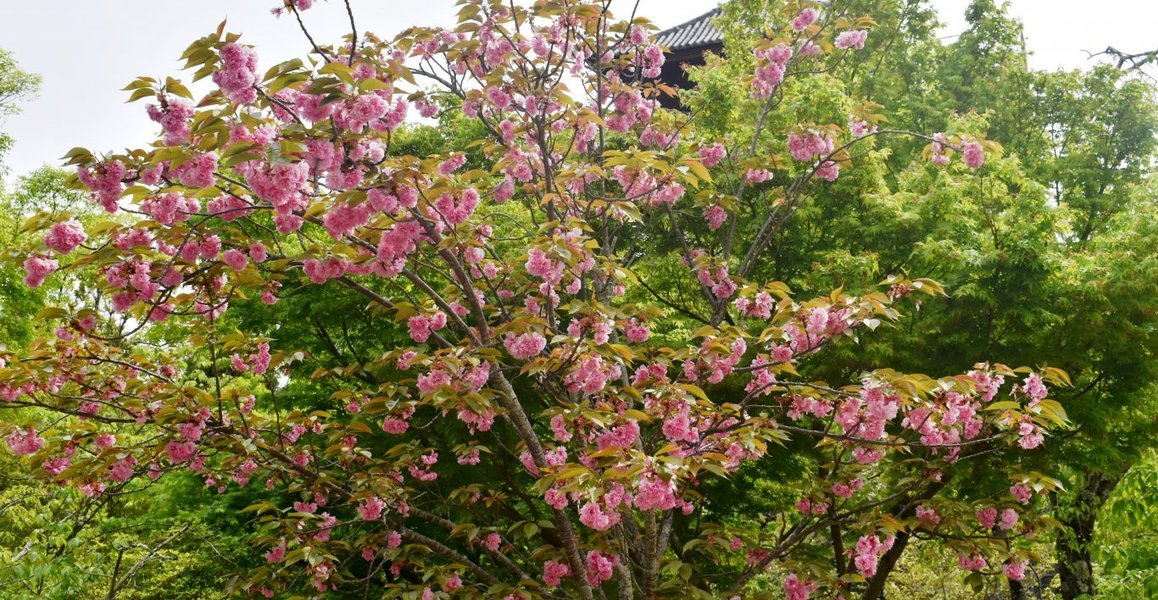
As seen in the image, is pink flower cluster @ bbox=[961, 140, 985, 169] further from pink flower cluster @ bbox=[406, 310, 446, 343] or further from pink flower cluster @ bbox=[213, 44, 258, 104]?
pink flower cluster @ bbox=[213, 44, 258, 104]

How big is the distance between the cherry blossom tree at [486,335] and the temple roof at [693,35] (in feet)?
23.2

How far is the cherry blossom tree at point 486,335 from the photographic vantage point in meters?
3.03

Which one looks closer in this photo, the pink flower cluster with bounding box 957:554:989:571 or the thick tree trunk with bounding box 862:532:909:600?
the pink flower cluster with bounding box 957:554:989:571

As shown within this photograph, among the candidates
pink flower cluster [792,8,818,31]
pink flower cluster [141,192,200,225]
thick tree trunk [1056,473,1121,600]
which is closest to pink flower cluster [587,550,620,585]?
pink flower cluster [141,192,200,225]

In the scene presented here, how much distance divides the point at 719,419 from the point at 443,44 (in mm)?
2720

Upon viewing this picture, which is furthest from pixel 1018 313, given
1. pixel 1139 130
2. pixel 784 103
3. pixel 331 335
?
pixel 331 335

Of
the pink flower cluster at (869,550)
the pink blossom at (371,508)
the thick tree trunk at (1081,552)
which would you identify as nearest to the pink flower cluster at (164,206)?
the pink blossom at (371,508)

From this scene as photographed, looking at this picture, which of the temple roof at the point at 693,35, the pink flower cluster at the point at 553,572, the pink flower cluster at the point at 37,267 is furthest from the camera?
the temple roof at the point at 693,35

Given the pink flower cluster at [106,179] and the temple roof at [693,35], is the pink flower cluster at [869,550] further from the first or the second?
the temple roof at [693,35]

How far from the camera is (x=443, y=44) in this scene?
4.95 metres

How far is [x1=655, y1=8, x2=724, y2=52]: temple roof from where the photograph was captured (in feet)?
42.4

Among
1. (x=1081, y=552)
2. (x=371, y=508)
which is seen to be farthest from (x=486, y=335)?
(x=1081, y=552)

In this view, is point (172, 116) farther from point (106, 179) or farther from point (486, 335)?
point (486, 335)

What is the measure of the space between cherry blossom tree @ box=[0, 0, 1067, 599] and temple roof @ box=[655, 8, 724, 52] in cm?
707
